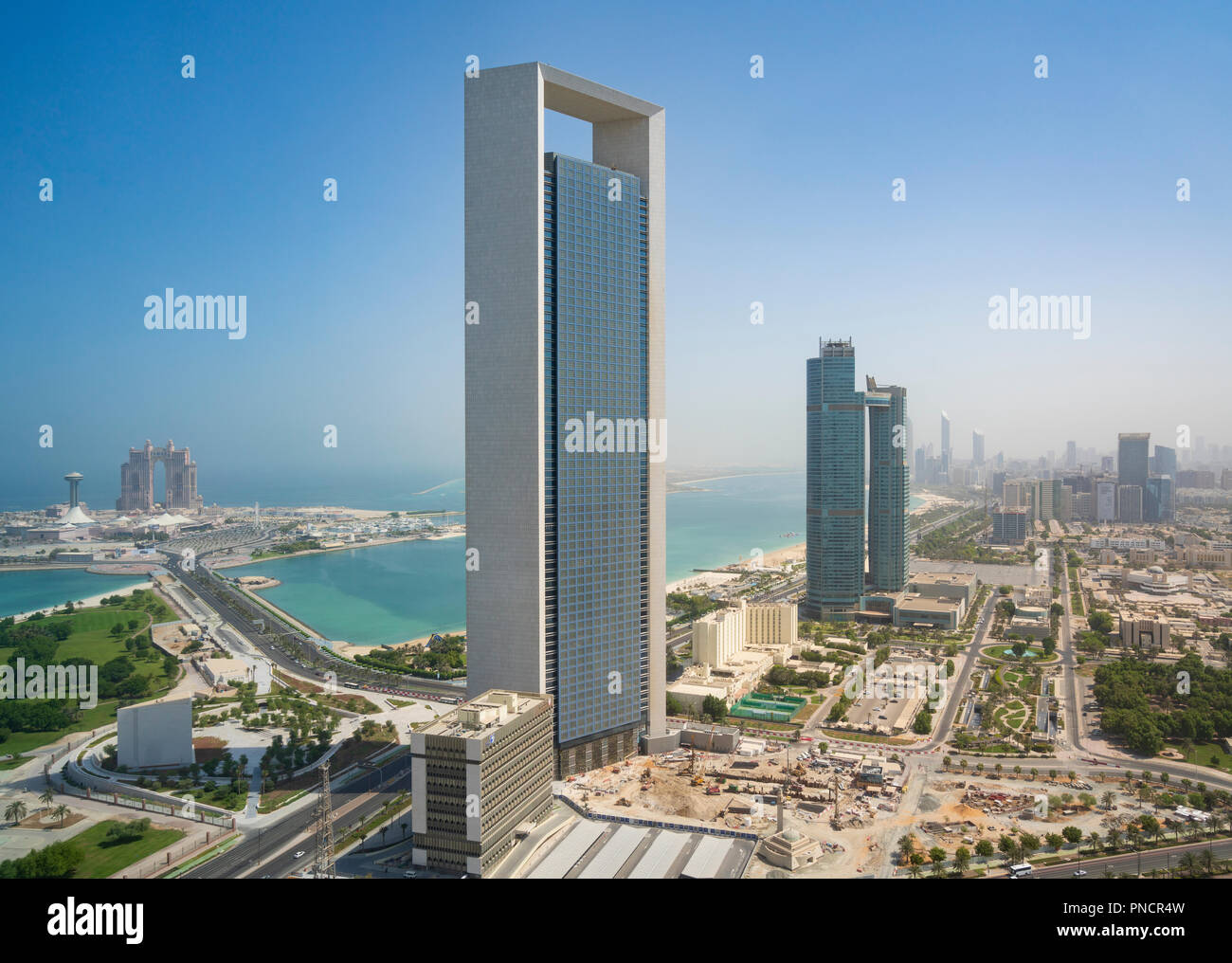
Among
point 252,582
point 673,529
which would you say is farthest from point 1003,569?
point 252,582

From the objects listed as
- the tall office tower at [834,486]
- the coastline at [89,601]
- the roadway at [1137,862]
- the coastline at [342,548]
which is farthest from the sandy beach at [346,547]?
the roadway at [1137,862]

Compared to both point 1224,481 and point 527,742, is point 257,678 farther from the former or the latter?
point 1224,481

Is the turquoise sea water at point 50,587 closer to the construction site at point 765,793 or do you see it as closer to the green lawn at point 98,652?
the green lawn at point 98,652

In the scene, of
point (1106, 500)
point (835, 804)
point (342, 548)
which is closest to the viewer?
point (835, 804)

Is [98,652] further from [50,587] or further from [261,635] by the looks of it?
[50,587]

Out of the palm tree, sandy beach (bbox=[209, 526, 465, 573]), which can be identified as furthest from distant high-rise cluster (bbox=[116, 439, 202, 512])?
the palm tree

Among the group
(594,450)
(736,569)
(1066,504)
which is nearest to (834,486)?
(736,569)

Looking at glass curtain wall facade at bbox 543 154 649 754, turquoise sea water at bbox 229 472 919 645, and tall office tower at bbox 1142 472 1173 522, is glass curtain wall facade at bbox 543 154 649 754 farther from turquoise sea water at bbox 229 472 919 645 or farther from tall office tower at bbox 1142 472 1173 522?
tall office tower at bbox 1142 472 1173 522
